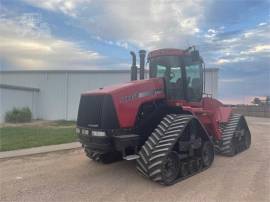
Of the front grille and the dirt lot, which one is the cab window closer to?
the dirt lot

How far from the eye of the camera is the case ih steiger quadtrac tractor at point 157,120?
7.04 meters

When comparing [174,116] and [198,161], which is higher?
[174,116]

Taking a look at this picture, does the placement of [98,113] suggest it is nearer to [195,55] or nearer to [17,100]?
[195,55]

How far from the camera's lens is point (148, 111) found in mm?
7902

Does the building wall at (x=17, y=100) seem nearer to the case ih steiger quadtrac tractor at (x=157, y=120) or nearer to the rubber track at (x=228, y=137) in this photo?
the case ih steiger quadtrac tractor at (x=157, y=120)

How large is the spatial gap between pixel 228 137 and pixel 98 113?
4920mm

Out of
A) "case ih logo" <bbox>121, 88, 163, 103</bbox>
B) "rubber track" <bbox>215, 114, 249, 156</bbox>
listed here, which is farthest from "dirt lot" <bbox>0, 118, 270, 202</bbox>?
"case ih logo" <bbox>121, 88, 163, 103</bbox>

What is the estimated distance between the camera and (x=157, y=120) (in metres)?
7.88

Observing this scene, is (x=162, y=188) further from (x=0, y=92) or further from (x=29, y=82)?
→ (x=29, y=82)

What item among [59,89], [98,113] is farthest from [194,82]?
[59,89]

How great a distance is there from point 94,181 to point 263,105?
34.5 m

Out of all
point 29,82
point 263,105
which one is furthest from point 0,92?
point 263,105

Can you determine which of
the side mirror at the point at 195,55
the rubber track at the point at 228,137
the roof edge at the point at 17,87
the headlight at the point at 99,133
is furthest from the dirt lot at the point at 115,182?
the roof edge at the point at 17,87

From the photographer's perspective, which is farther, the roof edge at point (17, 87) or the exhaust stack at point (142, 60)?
the roof edge at point (17, 87)
